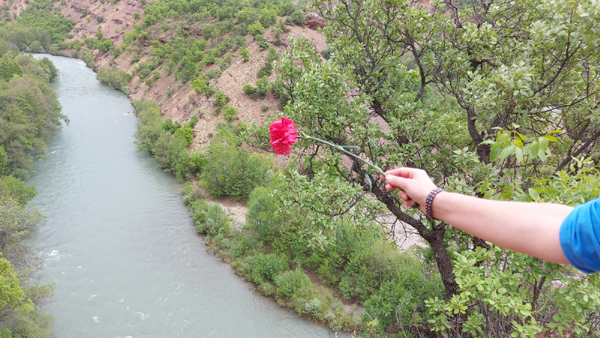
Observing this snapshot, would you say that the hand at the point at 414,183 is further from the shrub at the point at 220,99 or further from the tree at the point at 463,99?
the shrub at the point at 220,99

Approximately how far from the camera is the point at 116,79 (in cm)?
3155

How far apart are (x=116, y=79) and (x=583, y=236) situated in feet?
121

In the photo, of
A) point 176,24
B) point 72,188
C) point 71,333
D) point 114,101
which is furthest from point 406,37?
point 176,24

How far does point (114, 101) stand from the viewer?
2834 cm

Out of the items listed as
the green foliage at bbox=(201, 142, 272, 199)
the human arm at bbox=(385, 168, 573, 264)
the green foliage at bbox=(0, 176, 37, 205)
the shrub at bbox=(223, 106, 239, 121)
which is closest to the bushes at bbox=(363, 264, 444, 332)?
the human arm at bbox=(385, 168, 573, 264)

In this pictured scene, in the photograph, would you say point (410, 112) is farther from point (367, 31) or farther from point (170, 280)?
point (170, 280)

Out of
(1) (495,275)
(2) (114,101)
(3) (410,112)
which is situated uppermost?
(3) (410,112)

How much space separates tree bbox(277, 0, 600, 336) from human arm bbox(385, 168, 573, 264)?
1.63 meters

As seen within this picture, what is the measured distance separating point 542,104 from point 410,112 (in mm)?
1518

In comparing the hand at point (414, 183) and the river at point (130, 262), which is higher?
the hand at point (414, 183)

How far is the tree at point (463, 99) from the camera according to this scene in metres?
3.23

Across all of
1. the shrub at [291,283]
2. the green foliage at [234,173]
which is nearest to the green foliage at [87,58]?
the green foliage at [234,173]

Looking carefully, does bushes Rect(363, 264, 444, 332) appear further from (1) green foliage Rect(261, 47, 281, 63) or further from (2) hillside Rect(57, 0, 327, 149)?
(1) green foliage Rect(261, 47, 281, 63)

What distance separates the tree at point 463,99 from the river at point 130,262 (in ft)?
25.0
